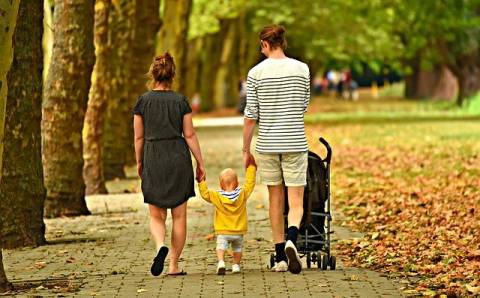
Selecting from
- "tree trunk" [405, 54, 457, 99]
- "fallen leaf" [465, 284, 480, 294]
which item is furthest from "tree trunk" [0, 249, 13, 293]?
"tree trunk" [405, 54, 457, 99]

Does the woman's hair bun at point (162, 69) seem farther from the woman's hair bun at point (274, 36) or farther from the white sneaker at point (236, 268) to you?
the white sneaker at point (236, 268)

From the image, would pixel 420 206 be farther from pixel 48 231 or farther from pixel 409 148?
pixel 409 148

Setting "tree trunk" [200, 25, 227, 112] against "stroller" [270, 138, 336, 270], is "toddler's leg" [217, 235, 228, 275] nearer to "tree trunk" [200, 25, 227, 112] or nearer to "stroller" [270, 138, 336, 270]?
"stroller" [270, 138, 336, 270]

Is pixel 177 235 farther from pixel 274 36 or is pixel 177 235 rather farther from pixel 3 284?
pixel 274 36

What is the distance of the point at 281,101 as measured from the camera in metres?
12.0

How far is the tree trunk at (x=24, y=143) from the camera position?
15016mm

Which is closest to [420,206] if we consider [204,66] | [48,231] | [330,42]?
[48,231]

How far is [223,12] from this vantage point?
5475 centimetres

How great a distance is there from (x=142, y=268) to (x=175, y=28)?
2517 centimetres

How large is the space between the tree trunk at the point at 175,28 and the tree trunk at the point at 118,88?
9036 mm

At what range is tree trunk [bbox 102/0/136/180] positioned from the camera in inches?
1062

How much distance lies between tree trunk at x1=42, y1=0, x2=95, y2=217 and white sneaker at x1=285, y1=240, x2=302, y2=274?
787 cm

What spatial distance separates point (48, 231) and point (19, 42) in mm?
2950

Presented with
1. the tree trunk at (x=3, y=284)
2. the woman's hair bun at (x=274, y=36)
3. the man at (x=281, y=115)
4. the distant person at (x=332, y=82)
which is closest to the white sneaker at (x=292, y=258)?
the man at (x=281, y=115)
